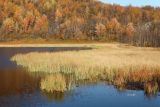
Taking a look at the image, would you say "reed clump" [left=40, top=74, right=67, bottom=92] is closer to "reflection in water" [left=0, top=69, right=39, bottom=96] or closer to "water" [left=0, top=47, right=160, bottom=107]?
"water" [left=0, top=47, right=160, bottom=107]

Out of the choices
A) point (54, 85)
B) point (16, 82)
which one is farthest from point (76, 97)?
point (16, 82)

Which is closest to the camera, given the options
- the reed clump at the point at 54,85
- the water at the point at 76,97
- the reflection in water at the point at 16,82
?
the water at the point at 76,97

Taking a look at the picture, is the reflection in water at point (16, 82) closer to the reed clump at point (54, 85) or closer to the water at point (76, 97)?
the water at point (76, 97)

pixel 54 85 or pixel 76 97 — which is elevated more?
pixel 54 85

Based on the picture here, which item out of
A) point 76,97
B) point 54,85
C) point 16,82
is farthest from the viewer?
point 16,82

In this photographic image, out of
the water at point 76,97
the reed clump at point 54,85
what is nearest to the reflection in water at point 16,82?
the water at point 76,97

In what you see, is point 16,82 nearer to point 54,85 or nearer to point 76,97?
point 54,85

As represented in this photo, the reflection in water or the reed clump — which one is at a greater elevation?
the reed clump

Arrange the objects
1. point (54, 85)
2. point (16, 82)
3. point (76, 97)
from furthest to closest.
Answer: point (16, 82) < point (54, 85) < point (76, 97)

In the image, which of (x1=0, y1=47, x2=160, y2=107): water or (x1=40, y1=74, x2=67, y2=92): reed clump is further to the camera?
(x1=40, y1=74, x2=67, y2=92): reed clump

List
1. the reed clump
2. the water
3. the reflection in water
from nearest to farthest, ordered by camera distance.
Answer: the water
the reed clump
the reflection in water

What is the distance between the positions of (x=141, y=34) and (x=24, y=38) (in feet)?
176

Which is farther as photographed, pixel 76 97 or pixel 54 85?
pixel 54 85

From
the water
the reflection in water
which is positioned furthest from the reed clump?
the reflection in water
